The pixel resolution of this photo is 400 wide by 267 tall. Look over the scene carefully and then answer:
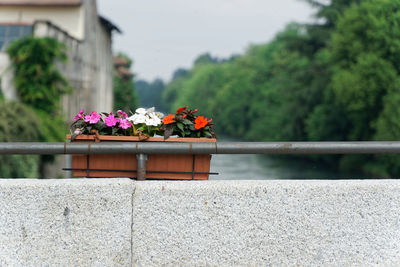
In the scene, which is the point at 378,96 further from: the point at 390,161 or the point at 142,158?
the point at 142,158

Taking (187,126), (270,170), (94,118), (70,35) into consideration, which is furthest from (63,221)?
(270,170)

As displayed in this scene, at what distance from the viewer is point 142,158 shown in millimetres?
3123

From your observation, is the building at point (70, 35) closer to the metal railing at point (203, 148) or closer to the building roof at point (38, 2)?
the building roof at point (38, 2)

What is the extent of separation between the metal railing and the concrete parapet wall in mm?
180

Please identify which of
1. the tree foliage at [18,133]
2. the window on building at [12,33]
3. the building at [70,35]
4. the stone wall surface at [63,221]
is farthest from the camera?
the window on building at [12,33]

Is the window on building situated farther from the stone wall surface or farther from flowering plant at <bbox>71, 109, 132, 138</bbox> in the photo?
the stone wall surface

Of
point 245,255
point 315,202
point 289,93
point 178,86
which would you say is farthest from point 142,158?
point 178,86

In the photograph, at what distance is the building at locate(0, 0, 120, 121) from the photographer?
24000mm

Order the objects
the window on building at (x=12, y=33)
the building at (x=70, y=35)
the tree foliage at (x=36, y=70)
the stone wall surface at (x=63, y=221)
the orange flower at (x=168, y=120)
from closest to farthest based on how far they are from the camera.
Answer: the stone wall surface at (x=63, y=221)
the orange flower at (x=168, y=120)
the tree foliage at (x=36, y=70)
the building at (x=70, y=35)
the window on building at (x=12, y=33)

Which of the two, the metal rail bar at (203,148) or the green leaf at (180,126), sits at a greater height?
the green leaf at (180,126)

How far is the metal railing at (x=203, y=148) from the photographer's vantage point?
3.01m

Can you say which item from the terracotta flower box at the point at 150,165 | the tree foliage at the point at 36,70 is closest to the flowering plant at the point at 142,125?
the terracotta flower box at the point at 150,165

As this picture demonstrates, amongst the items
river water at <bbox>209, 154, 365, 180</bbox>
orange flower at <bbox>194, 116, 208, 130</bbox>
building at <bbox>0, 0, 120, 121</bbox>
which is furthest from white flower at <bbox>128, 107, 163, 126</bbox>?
river water at <bbox>209, 154, 365, 180</bbox>

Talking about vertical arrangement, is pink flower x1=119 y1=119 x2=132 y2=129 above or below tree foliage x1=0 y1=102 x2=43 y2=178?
above
